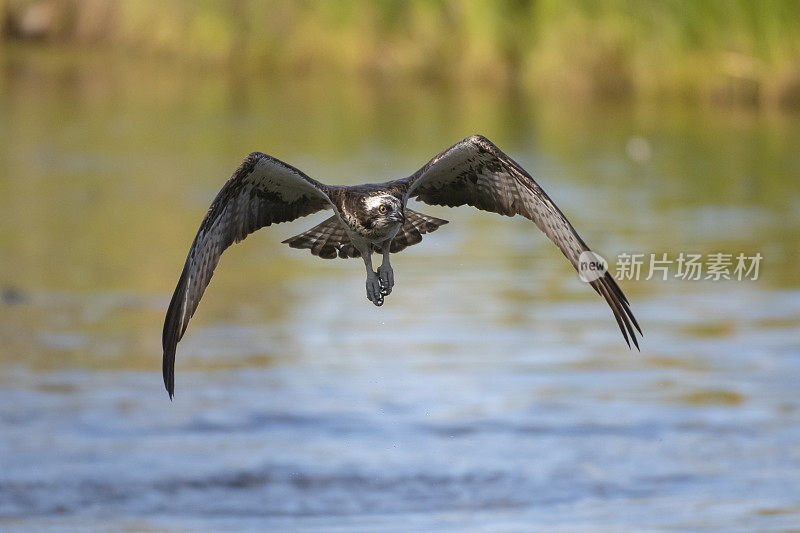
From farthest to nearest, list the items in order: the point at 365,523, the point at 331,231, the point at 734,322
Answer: the point at 734,322 → the point at 365,523 → the point at 331,231

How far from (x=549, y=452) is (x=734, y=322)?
480 centimetres

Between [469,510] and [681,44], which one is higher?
[681,44]

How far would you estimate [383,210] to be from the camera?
7.73 m

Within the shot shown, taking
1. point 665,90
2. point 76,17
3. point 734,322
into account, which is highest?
point 76,17

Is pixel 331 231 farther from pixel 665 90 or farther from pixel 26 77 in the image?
pixel 26 77

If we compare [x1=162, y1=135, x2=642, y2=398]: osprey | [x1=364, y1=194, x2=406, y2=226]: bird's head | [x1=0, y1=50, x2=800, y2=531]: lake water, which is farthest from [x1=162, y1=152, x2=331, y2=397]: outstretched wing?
[x1=0, y1=50, x2=800, y2=531]: lake water

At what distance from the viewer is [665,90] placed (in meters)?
30.2

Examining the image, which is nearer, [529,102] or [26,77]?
[529,102]

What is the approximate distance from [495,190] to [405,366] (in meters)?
5.85

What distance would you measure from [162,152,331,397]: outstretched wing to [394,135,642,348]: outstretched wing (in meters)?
0.62

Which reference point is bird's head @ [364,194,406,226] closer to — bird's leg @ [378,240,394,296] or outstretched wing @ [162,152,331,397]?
bird's leg @ [378,240,394,296]

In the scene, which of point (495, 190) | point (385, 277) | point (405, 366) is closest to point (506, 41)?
point (405, 366)

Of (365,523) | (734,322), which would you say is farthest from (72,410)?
(734,322)

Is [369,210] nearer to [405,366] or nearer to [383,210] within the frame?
[383,210]
